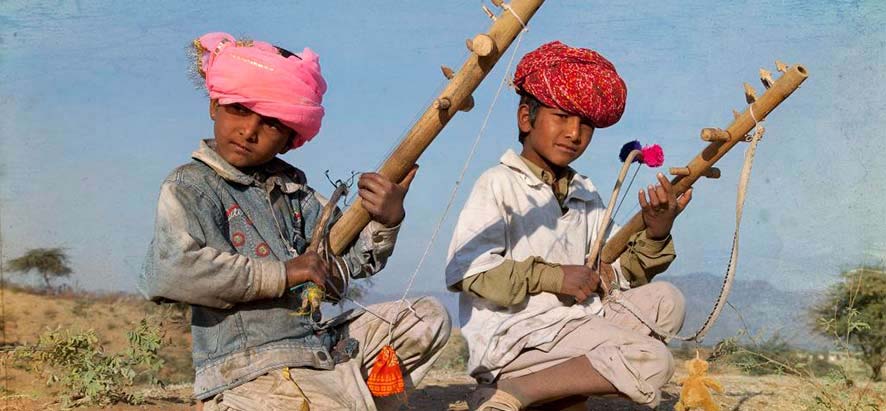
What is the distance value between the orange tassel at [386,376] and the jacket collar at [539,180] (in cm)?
120

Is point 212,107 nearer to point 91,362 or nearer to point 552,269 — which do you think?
point 552,269

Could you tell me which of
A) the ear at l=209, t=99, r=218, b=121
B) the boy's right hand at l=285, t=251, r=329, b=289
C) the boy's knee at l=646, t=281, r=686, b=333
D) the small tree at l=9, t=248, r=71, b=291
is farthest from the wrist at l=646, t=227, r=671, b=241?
the small tree at l=9, t=248, r=71, b=291

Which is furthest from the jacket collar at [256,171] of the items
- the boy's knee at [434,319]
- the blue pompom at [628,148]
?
the blue pompom at [628,148]

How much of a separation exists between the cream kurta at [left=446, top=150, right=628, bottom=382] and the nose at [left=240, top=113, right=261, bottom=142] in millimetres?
1105

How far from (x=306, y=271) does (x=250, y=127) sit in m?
0.61

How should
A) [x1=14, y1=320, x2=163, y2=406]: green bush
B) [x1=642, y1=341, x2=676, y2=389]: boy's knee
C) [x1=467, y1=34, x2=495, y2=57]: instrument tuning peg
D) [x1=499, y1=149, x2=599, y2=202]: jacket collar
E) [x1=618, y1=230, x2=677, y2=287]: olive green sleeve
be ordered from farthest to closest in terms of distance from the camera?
1. [x1=14, y1=320, x2=163, y2=406]: green bush
2. [x1=618, y1=230, x2=677, y2=287]: olive green sleeve
3. [x1=499, y1=149, x2=599, y2=202]: jacket collar
4. [x1=642, y1=341, x2=676, y2=389]: boy's knee
5. [x1=467, y1=34, x2=495, y2=57]: instrument tuning peg

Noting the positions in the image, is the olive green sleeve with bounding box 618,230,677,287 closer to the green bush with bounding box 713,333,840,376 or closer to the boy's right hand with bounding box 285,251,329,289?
the green bush with bounding box 713,333,840,376

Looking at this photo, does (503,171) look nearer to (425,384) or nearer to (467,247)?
(467,247)

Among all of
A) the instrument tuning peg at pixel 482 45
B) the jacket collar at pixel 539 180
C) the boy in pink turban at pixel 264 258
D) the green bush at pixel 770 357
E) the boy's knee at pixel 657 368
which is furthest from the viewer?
the green bush at pixel 770 357

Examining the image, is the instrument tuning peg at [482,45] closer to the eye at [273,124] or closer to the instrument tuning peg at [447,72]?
the instrument tuning peg at [447,72]

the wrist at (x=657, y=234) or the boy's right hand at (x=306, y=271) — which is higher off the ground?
the wrist at (x=657, y=234)

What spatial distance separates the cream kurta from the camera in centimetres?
407

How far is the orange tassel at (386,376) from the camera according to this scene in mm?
3459

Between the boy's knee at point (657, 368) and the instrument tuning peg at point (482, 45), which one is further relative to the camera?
the boy's knee at point (657, 368)
